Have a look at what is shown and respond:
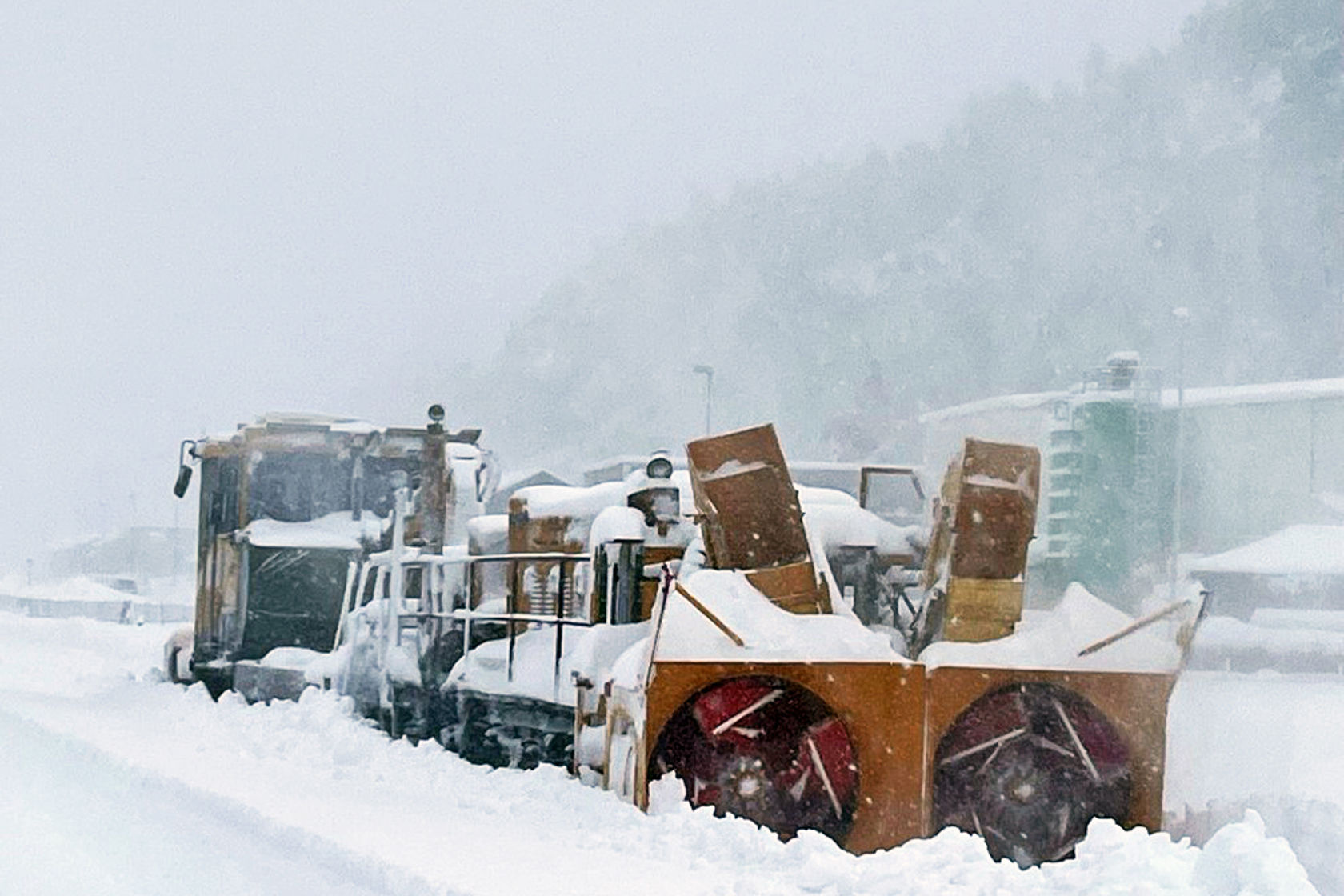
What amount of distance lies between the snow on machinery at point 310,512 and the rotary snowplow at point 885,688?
8064 millimetres

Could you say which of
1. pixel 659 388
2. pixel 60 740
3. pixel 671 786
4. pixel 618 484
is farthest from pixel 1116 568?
pixel 659 388

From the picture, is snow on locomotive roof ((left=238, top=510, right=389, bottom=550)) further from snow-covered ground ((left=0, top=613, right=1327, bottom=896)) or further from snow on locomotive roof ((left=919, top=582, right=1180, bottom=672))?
snow on locomotive roof ((left=919, top=582, right=1180, bottom=672))

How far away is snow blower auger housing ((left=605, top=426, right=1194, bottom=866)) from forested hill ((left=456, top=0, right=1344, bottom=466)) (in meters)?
63.9

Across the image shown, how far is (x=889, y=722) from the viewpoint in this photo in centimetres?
981

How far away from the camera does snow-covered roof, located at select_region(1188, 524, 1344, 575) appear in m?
41.3

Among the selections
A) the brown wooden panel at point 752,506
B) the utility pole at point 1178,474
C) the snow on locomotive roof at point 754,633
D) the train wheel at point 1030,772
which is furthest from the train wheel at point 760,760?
the utility pole at point 1178,474

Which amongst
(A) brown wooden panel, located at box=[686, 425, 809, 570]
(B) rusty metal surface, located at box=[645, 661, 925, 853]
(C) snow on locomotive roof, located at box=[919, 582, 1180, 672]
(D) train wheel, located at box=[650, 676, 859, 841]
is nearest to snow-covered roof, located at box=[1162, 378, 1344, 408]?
(A) brown wooden panel, located at box=[686, 425, 809, 570]

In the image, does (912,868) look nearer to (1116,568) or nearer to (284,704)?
(284,704)

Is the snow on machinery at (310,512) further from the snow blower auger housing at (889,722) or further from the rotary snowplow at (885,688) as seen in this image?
the snow blower auger housing at (889,722)

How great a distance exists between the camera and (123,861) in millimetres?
9070

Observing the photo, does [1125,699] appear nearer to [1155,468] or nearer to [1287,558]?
[1155,468]

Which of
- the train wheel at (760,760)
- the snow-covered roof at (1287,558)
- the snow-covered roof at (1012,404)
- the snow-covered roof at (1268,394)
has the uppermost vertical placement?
the snow-covered roof at (1268,394)

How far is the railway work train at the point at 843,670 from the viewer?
974 centimetres

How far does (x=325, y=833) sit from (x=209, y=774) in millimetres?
3478
